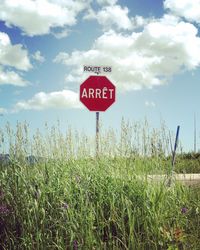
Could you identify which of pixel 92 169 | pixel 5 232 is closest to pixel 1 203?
pixel 5 232

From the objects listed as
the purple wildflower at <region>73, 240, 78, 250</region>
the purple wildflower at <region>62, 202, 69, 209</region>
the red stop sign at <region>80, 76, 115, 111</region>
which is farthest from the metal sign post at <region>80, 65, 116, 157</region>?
the purple wildflower at <region>73, 240, 78, 250</region>

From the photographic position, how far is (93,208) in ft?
17.1

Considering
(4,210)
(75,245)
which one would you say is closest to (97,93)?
(4,210)

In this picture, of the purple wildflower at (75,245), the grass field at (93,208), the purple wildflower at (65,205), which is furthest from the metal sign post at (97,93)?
the purple wildflower at (75,245)

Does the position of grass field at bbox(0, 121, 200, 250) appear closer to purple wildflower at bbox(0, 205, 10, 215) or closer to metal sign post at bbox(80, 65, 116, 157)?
purple wildflower at bbox(0, 205, 10, 215)

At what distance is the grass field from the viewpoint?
16.5 feet

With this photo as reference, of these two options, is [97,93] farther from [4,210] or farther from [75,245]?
[75,245]

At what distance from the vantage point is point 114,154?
26.1ft

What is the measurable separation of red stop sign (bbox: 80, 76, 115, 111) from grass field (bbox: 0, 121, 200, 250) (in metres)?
4.70

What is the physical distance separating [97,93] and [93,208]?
276 inches

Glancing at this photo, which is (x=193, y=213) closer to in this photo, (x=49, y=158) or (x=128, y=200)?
(x=128, y=200)

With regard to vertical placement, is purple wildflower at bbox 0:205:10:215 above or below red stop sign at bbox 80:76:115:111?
below

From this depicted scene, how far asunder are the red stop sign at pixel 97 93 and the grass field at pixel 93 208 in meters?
4.70

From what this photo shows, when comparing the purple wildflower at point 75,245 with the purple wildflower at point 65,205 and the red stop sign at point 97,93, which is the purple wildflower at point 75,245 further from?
the red stop sign at point 97,93
